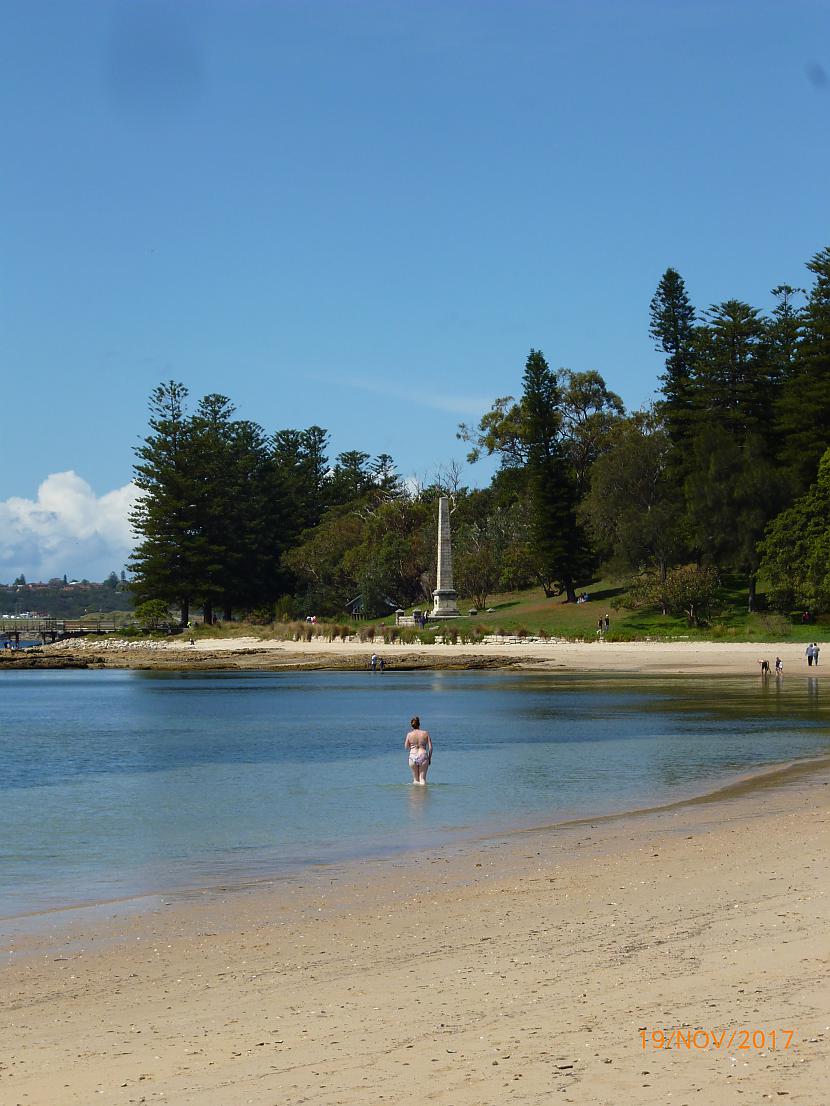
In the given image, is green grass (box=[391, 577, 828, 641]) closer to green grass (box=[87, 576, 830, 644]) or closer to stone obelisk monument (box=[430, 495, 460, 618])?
green grass (box=[87, 576, 830, 644])

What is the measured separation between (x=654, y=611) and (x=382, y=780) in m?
48.8

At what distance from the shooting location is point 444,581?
3113 inches

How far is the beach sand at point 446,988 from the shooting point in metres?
5.34

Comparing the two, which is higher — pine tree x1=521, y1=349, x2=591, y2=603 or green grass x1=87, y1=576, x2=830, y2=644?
pine tree x1=521, y1=349, x2=591, y2=603

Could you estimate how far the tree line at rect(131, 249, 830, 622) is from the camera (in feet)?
215

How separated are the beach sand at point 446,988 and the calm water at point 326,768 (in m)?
2.47

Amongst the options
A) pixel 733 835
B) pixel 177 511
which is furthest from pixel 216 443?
pixel 733 835

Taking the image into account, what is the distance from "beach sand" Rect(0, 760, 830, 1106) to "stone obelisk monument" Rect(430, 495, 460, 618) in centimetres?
6683

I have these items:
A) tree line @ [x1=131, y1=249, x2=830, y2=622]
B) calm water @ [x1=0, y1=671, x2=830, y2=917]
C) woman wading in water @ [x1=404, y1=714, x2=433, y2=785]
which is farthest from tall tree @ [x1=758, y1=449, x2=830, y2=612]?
woman wading in water @ [x1=404, y1=714, x2=433, y2=785]

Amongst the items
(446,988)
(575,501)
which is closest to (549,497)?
(575,501)

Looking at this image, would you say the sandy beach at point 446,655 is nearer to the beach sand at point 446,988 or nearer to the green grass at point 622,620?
the green grass at point 622,620

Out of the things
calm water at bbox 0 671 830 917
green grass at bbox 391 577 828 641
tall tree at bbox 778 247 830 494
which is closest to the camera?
calm water at bbox 0 671 830 917

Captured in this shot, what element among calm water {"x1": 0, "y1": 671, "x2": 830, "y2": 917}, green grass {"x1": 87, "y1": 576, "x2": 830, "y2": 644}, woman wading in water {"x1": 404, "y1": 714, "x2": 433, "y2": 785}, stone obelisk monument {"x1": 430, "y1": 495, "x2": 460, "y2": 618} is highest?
stone obelisk monument {"x1": 430, "y1": 495, "x2": 460, "y2": 618}

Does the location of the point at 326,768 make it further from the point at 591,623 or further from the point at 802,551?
the point at 591,623
